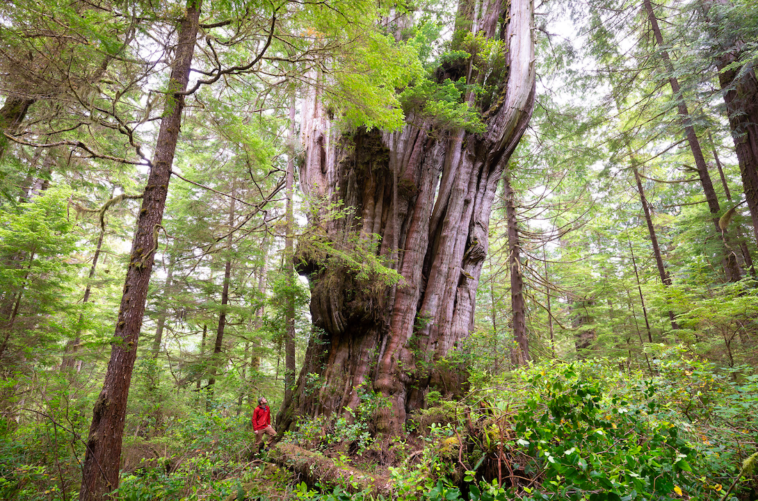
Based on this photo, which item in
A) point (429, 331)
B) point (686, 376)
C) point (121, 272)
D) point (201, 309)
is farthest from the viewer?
point (121, 272)

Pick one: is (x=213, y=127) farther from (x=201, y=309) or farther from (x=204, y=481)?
(x=201, y=309)

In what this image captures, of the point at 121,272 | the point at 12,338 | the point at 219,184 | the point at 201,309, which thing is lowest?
the point at 12,338

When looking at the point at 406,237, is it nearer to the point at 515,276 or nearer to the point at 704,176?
the point at 515,276

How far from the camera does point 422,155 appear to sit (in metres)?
8.43

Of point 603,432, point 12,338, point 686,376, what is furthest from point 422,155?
point 12,338

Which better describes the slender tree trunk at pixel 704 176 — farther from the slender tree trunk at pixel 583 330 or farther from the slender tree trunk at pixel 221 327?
the slender tree trunk at pixel 221 327

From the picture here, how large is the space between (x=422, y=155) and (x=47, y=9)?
6.65 m

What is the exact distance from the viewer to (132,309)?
4547 mm

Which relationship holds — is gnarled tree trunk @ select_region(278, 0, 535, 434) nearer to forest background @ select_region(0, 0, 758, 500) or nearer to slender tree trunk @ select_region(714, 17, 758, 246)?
forest background @ select_region(0, 0, 758, 500)

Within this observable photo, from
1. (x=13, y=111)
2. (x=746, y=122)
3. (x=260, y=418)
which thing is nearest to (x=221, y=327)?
(x=260, y=418)

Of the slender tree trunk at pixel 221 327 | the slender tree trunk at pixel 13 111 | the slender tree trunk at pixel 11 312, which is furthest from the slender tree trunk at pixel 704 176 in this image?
the slender tree trunk at pixel 11 312

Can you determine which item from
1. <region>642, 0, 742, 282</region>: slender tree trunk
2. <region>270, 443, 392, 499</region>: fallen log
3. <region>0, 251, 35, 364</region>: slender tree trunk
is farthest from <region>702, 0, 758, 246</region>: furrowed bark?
<region>0, 251, 35, 364</region>: slender tree trunk

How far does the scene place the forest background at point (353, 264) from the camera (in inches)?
128

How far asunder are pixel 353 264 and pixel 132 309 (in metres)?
3.17
